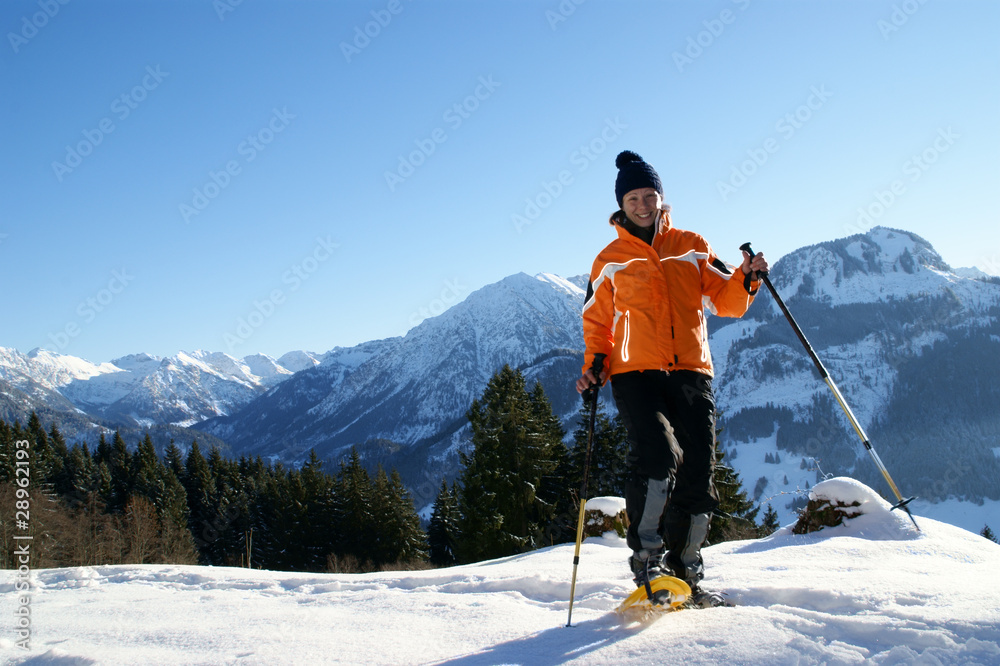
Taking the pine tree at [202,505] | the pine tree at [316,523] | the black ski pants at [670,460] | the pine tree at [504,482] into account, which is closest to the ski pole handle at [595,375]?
the black ski pants at [670,460]

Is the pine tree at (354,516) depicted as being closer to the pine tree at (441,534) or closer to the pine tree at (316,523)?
the pine tree at (316,523)

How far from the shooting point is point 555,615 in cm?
380

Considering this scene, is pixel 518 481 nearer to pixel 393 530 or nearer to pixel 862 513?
pixel 862 513

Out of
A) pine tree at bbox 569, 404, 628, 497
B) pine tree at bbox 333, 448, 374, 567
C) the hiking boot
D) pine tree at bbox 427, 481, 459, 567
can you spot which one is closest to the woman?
the hiking boot

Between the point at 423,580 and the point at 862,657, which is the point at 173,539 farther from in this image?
the point at 862,657

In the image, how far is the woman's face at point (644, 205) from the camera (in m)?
4.26

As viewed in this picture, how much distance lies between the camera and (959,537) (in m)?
5.55

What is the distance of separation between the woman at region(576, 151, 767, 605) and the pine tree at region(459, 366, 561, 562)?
20890 millimetres

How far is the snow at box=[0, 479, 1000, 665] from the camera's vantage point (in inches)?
99.2

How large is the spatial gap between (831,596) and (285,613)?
360cm

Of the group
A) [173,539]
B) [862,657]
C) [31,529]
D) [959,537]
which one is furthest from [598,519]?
[173,539]

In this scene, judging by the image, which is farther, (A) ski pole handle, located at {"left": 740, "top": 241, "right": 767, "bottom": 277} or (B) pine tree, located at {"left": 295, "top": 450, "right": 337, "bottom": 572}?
(B) pine tree, located at {"left": 295, "top": 450, "right": 337, "bottom": 572}

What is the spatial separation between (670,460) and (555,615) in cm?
131

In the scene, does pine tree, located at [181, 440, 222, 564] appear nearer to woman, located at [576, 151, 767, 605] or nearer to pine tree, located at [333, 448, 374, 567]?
pine tree, located at [333, 448, 374, 567]
